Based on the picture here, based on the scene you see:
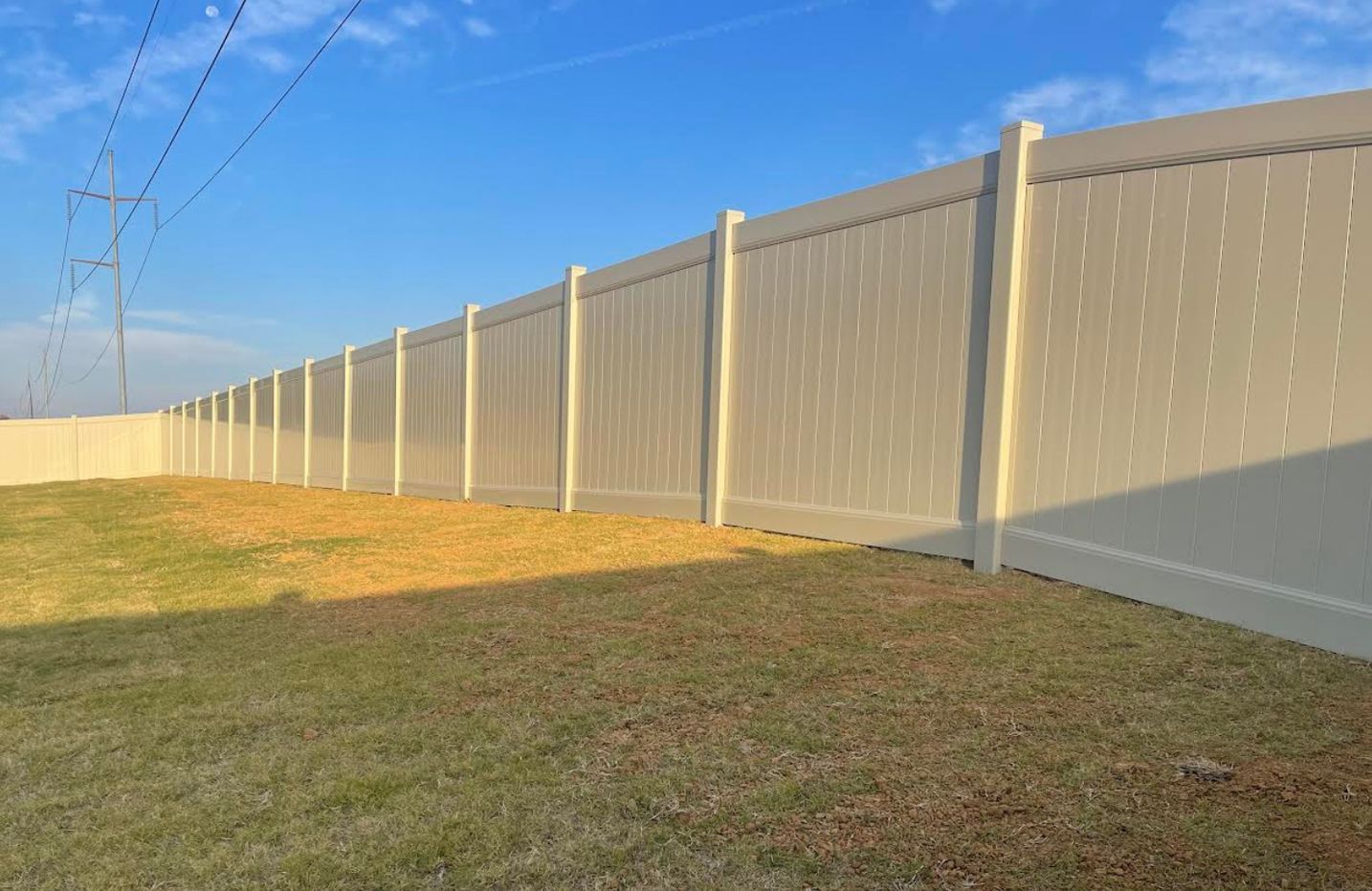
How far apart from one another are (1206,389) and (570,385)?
762 centimetres

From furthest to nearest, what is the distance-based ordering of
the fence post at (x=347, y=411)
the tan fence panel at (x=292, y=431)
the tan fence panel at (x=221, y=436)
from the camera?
the tan fence panel at (x=221, y=436) < the tan fence panel at (x=292, y=431) < the fence post at (x=347, y=411)

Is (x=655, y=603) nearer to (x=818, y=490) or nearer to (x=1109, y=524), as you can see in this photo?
(x=818, y=490)

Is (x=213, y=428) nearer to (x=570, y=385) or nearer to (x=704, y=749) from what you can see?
(x=570, y=385)

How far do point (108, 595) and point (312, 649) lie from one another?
3177 millimetres

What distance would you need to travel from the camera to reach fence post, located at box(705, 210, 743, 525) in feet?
25.7

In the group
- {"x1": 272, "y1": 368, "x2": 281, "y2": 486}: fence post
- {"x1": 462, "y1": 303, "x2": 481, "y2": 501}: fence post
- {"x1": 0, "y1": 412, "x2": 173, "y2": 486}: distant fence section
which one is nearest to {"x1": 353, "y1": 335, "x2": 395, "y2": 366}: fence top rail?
{"x1": 462, "y1": 303, "x2": 481, "y2": 501}: fence post

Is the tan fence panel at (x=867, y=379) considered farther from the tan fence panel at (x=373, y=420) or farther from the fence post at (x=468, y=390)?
the tan fence panel at (x=373, y=420)

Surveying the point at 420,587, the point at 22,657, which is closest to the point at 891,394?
the point at 420,587

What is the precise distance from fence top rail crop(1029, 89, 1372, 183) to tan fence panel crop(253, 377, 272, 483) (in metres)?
24.5

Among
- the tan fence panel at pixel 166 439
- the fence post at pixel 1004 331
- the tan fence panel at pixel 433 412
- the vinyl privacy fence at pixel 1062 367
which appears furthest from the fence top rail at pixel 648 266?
the tan fence panel at pixel 166 439

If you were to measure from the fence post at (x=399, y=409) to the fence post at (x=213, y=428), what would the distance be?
60.6ft

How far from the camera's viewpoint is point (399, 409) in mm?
15992

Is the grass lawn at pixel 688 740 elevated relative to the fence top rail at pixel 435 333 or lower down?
lower down

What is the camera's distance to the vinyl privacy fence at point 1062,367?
3816 mm
